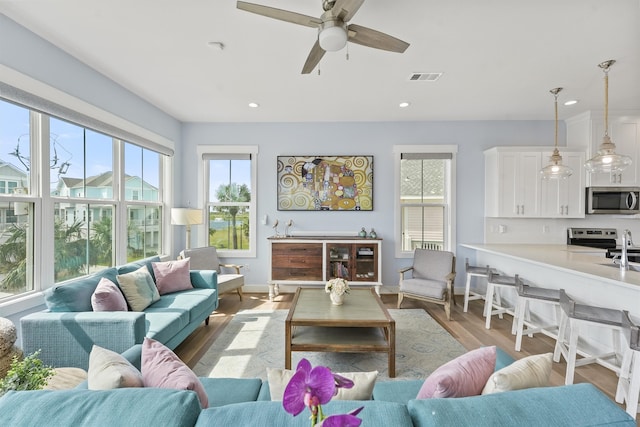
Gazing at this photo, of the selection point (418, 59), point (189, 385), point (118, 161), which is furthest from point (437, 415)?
point (118, 161)

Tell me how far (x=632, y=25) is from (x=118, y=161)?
193 inches

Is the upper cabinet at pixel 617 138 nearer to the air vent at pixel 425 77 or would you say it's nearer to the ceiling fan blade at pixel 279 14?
the air vent at pixel 425 77

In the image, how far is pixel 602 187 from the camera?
403 cm

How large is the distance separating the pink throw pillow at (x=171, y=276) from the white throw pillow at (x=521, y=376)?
299cm

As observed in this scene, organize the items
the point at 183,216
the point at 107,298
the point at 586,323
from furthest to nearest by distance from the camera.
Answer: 1. the point at 183,216
2. the point at 107,298
3. the point at 586,323

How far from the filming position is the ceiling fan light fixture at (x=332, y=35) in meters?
1.62

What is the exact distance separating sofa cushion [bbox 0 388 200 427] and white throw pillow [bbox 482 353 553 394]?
3.39 feet

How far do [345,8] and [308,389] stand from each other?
1793 mm

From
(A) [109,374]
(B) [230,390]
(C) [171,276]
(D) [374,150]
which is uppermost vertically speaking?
(D) [374,150]

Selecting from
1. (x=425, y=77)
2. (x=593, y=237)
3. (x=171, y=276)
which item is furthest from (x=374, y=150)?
(x=593, y=237)

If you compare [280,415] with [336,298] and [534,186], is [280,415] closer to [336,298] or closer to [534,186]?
[336,298]

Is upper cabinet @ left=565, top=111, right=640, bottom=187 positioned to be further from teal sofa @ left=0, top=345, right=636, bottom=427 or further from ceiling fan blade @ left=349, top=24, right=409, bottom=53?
teal sofa @ left=0, top=345, right=636, bottom=427

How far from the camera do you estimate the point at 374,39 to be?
5.98ft

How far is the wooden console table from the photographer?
13.6ft
